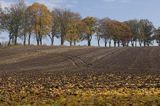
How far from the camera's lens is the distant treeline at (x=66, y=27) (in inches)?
4668

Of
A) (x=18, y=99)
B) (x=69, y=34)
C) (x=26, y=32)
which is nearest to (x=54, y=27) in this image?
(x=69, y=34)

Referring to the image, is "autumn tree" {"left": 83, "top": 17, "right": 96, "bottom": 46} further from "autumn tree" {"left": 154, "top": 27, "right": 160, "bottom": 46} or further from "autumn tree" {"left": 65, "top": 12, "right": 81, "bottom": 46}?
"autumn tree" {"left": 154, "top": 27, "right": 160, "bottom": 46}

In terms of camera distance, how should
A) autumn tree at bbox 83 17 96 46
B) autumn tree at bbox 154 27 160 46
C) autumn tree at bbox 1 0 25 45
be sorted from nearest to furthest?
autumn tree at bbox 1 0 25 45
autumn tree at bbox 83 17 96 46
autumn tree at bbox 154 27 160 46

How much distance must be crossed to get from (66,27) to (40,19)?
1091 centimetres

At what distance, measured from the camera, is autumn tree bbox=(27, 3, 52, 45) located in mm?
122812

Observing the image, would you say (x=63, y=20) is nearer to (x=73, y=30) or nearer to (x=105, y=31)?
(x=73, y=30)

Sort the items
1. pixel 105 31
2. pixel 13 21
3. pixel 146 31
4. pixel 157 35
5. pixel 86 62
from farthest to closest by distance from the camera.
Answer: pixel 157 35, pixel 146 31, pixel 105 31, pixel 13 21, pixel 86 62

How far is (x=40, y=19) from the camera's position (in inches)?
4894

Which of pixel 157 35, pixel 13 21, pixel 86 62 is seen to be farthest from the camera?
pixel 157 35

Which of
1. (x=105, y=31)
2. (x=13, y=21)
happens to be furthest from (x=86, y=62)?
(x=105, y=31)

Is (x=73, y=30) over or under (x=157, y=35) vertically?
over

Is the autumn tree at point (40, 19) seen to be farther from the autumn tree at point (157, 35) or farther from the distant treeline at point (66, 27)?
the autumn tree at point (157, 35)

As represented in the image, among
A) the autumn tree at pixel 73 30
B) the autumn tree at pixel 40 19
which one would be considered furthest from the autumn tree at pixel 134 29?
the autumn tree at pixel 40 19

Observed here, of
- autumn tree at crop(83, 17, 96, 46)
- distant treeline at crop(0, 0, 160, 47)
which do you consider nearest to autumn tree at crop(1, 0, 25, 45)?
distant treeline at crop(0, 0, 160, 47)
